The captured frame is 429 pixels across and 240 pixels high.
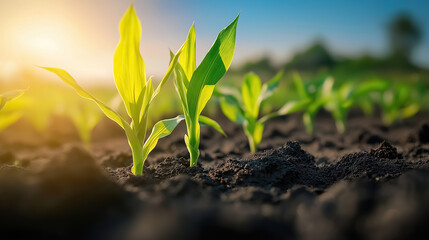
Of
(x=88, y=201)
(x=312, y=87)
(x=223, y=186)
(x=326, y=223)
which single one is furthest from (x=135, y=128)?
(x=312, y=87)

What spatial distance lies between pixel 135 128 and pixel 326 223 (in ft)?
3.85

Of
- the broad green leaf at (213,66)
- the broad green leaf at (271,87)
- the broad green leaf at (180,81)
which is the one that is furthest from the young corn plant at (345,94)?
the broad green leaf at (180,81)

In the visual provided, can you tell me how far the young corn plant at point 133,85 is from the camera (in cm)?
151

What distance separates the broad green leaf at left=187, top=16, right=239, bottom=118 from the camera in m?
1.76

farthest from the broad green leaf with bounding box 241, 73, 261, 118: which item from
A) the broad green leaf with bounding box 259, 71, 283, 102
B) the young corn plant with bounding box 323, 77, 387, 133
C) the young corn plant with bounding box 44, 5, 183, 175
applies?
the young corn plant with bounding box 323, 77, 387, 133

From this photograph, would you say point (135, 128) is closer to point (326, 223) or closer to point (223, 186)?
point (223, 186)

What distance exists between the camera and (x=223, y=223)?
81 cm

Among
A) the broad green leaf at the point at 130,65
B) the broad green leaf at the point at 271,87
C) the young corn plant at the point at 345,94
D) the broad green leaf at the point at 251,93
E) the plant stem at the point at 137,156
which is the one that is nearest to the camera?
the broad green leaf at the point at 130,65

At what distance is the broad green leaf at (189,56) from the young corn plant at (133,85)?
0.69 ft

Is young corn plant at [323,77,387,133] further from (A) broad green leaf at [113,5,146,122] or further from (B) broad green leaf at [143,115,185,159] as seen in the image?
(A) broad green leaf at [113,5,146,122]

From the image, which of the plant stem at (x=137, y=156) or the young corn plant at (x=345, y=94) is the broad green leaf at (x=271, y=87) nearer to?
the young corn plant at (x=345, y=94)

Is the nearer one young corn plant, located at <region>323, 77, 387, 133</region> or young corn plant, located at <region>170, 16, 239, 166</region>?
young corn plant, located at <region>170, 16, 239, 166</region>

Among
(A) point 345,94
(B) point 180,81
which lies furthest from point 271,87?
(A) point 345,94

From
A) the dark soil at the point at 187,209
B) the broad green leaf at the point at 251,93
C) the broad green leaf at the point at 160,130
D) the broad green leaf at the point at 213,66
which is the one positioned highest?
the broad green leaf at the point at 213,66
